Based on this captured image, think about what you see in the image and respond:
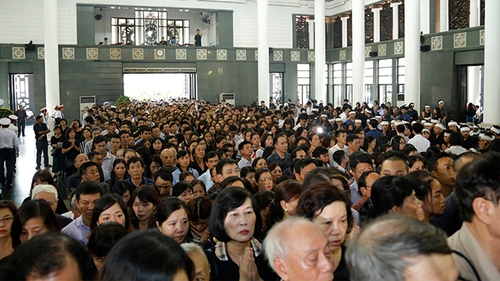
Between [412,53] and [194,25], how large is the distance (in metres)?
17.3

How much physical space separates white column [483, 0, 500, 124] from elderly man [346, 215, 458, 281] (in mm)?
15832

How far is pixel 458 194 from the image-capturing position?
2.63 metres

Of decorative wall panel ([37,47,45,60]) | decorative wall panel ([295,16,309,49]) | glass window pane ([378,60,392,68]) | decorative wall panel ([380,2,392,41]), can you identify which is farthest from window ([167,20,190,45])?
glass window pane ([378,60,392,68])

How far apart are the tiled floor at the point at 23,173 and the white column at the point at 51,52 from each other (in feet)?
8.14

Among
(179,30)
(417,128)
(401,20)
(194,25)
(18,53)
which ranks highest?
(194,25)

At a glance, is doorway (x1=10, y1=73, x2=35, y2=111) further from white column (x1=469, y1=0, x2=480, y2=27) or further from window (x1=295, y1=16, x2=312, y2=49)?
white column (x1=469, y1=0, x2=480, y2=27)

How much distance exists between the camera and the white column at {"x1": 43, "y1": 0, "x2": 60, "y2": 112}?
80.1 ft

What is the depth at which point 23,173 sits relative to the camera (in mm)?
14180

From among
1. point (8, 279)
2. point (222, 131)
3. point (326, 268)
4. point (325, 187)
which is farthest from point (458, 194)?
point (222, 131)

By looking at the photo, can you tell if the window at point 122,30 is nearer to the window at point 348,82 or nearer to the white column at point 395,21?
the window at point 348,82

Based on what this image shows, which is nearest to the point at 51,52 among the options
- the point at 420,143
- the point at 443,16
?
the point at 443,16

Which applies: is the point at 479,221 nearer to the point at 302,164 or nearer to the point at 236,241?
the point at 236,241

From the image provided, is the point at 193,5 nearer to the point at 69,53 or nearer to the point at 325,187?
the point at 69,53

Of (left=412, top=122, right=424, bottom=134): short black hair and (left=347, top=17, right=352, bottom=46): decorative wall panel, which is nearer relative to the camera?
(left=412, top=122, right=424, bottom=134): short black hair
